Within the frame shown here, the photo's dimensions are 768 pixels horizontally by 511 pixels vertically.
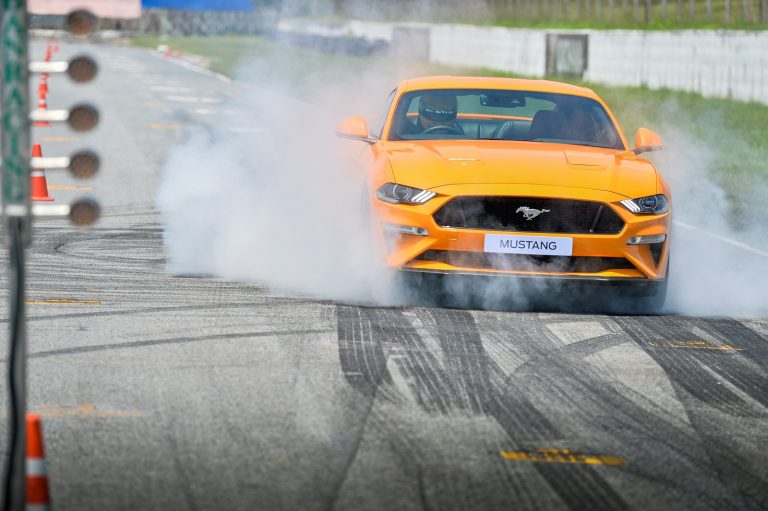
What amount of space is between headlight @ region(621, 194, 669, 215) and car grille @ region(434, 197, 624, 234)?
13 cm

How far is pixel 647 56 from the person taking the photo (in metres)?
29.9

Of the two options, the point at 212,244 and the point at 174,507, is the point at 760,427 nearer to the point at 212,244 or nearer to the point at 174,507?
the point at 174,507

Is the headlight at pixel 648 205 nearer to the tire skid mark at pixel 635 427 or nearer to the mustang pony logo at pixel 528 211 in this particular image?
the mustang pony logo at pixel 528 211

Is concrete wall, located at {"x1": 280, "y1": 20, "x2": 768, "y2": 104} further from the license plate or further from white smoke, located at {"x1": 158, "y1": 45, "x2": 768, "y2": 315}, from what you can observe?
the license plate

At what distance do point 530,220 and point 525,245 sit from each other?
18 centimetres

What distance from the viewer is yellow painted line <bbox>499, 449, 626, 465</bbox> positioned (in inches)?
231

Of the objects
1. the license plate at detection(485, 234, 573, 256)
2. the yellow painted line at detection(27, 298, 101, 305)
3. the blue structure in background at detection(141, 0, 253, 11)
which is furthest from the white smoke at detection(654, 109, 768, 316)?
the blue structure in background at detection(141, 0, 253, 11)

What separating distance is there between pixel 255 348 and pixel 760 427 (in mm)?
A: 2671

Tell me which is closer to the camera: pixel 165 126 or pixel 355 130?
pixel 355 130

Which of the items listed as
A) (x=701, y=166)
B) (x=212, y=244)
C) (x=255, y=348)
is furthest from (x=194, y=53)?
(x=255, y=348)

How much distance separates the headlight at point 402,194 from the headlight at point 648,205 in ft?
3.87

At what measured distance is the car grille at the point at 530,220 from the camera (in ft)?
→ 29.7

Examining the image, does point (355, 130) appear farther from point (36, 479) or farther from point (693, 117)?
point (693, 117)

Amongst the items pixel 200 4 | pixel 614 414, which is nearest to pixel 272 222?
pixel 614 414
